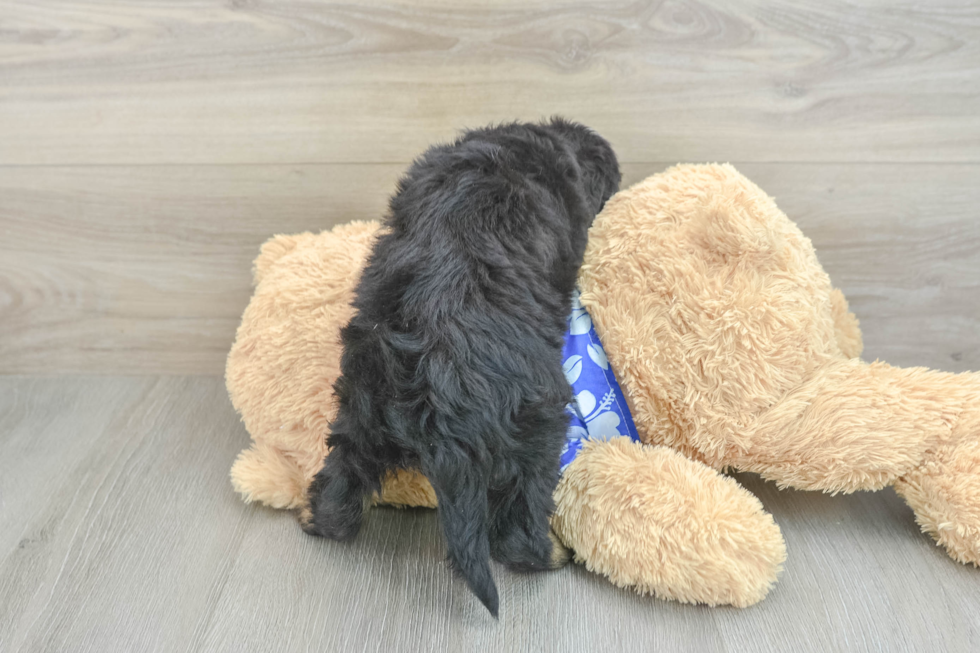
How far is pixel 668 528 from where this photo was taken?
545mm

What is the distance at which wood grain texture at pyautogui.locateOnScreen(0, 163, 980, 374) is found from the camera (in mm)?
814

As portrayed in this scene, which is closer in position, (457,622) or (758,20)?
(457,622)

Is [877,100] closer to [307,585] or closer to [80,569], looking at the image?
[307,585]

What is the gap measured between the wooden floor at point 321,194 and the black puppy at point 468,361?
99mm

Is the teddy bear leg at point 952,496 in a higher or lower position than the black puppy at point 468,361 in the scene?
lower

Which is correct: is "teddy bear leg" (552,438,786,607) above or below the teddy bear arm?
below

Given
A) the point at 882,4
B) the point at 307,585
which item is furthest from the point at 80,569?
the point at 882,4

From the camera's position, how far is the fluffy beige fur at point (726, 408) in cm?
55

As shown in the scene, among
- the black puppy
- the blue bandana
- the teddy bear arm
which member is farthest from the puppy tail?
the teddy bear arm

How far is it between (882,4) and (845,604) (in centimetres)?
63

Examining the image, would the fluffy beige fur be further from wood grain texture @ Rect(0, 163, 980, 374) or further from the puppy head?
wood grain texture @ Rect(0, 163, 980, 374)

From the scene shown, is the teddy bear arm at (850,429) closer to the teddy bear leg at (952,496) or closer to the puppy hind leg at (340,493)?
the teddy bear leg at (952,496)

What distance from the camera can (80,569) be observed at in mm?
638

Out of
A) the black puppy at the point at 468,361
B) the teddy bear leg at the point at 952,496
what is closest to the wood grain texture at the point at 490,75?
the black puppy at the point at 468,361
